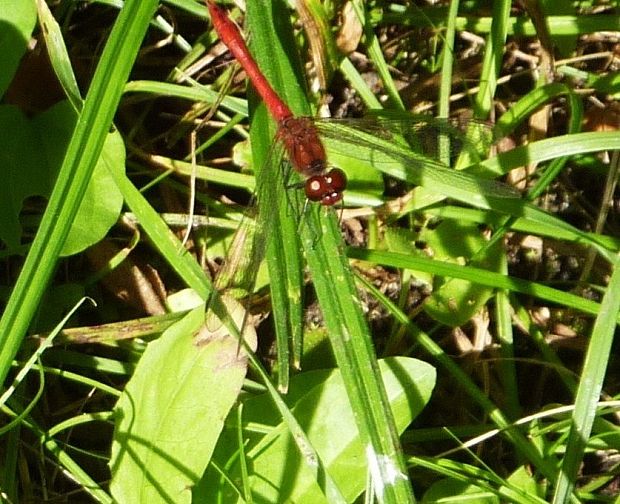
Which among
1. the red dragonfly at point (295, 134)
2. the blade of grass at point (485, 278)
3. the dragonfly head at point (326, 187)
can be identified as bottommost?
the blade of grass at point (485, 278)

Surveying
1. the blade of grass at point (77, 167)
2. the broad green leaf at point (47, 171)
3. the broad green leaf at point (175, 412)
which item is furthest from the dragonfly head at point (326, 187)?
the blade of grass at point (77, 167)

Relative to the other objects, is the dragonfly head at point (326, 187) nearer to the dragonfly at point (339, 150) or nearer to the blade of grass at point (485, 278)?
the dragonfly at point (339, 150)

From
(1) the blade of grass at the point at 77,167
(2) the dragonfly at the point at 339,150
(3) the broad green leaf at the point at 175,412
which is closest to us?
(1) the blade of grass at the point at 77,167

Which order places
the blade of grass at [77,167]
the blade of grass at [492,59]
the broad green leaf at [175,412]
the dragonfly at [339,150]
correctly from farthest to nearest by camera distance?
1. the blade of grass at [492,59]
2. the dragonfly at [339,150]
3. the broad green leaf at [175,412]
4. the blade of grass at [77,167]

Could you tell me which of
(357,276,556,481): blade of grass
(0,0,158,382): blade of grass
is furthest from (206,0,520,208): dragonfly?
(0,0,158,382): blade of grass

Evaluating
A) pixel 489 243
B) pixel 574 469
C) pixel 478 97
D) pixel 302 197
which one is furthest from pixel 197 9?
pixel 574 469

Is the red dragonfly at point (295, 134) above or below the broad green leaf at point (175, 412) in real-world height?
above

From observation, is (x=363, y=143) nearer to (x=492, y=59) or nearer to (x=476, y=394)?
(x=492, y=59)

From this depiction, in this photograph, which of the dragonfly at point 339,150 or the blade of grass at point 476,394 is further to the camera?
the blade of grass at point 476,394
